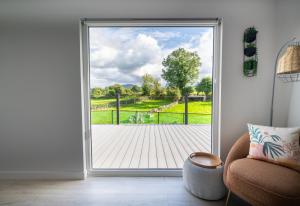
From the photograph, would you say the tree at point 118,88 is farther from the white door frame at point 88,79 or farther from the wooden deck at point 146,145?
the wooden deck at point 146,145

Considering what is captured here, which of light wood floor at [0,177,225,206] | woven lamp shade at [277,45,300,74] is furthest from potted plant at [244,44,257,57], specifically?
light wood floor at [0,177,225,206]

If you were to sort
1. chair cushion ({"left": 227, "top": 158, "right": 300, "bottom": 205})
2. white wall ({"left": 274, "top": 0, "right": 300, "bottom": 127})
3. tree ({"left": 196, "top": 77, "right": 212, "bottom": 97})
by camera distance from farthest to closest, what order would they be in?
tree ({"left": 196, "top": 77, "right": 212, "bottom": 97}) → white wall ({"left": 274, "top": 0, "right": 300, "bottom": 127}) → chair cushion ({"left": 227, "top": 158, "right": 300, "bottom": 205})

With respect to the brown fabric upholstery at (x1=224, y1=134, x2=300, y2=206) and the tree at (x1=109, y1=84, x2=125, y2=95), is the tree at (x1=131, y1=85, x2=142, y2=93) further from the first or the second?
the brown fabric upholstery at (x1=224, y1=134, x2=300, y2=206)

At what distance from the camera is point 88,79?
6.78ft

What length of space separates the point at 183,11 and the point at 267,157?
1.77 m

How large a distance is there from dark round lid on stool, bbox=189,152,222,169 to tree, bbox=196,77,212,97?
2.54 ft

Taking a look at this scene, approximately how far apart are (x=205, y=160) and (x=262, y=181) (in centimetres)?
62

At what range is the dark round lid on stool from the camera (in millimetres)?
1690

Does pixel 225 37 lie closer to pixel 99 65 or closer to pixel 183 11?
pixel 183 11

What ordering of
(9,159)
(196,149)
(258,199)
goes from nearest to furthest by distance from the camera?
(258,199), (9,159), (196,149)

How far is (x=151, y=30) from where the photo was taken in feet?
6.82

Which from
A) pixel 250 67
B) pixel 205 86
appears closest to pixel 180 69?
pixel 205 86

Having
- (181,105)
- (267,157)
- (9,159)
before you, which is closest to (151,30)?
(181,105)

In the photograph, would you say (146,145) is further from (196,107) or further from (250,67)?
(250,67)
